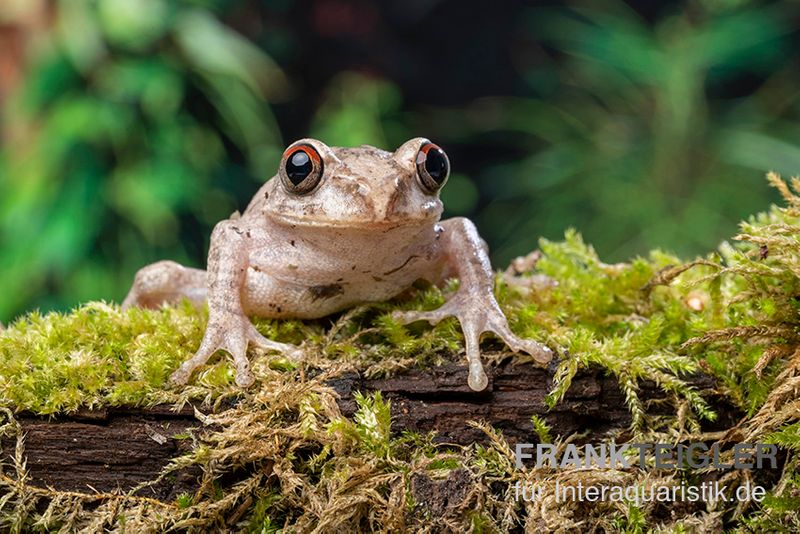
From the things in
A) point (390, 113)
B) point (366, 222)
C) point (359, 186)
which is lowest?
point (366, 222)

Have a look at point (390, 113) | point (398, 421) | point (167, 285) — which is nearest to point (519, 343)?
point (398, 421)

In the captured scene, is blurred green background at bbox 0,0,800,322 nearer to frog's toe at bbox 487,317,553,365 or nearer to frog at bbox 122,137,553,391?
Result: frog at bbox 122,137,553,391

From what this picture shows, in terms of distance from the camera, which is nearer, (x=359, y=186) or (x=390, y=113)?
(x=359, y=186)

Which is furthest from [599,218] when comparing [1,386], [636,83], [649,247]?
[1,386]

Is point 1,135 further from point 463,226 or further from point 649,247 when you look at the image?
point 649,247

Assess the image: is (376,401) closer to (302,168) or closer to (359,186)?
(359,186)

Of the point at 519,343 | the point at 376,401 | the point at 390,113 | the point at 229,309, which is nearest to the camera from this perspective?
the point at 376,401

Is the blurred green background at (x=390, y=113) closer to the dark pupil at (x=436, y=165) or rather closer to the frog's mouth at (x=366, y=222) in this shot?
the frog's mouth at (x=366, y=222)
